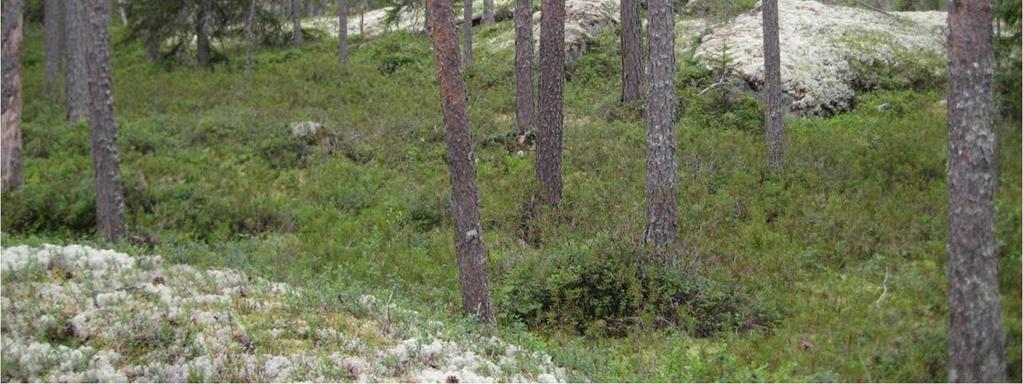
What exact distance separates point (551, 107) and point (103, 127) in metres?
7.82

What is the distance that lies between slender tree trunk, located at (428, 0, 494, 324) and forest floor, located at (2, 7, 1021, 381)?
0.48 metres

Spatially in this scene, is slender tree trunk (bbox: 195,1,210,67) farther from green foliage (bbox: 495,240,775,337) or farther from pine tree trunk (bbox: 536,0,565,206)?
green foliage (bbox: 495,240,775,337)

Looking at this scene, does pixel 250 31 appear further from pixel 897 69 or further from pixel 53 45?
pixel 897 69

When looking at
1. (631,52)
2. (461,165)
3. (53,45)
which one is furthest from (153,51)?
(461,165)

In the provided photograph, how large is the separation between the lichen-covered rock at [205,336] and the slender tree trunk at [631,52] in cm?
1283

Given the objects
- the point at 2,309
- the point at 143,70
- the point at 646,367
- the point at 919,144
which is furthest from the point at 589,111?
the point at 143,70

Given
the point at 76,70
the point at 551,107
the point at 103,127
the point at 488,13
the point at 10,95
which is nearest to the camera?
the point at 103,127

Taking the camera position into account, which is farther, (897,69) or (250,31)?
(250,31)

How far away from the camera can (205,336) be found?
7.14m

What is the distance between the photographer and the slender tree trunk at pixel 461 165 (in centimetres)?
871

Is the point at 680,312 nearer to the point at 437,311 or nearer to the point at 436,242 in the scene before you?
the point at 437,311

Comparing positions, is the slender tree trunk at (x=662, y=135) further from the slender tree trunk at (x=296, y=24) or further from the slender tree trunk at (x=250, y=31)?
the slender tree trunk at (x=296, y=24)

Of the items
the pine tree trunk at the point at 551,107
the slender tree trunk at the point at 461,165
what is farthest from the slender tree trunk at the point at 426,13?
the pine tree trunk at the point at 551,107

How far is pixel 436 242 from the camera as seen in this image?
41.7ft
